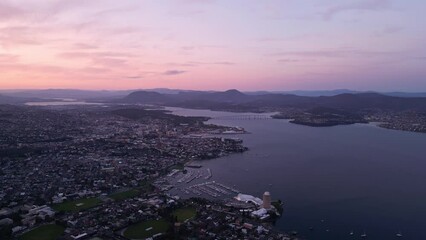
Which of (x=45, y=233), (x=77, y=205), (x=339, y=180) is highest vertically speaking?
(x=339, y=180)

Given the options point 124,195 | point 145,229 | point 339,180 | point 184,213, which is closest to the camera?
point 145,229

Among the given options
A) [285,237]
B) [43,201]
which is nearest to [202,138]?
[43,201]

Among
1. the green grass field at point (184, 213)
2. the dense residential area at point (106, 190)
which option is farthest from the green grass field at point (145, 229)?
the green grass field at point (184, 213)

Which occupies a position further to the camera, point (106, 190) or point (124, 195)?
point (106, 190)

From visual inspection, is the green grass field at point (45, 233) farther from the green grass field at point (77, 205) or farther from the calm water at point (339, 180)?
the calm water at point (339, 180)

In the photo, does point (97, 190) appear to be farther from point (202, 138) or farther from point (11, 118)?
point (11, 118)

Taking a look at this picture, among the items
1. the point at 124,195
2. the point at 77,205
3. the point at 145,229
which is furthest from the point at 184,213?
the point at 77,205

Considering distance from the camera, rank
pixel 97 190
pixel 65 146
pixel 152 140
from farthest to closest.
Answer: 1. pixel 152 140
2. pixel 65 146
3. pixel 97 190

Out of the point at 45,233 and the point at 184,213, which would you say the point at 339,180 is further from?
the point at 45,233
